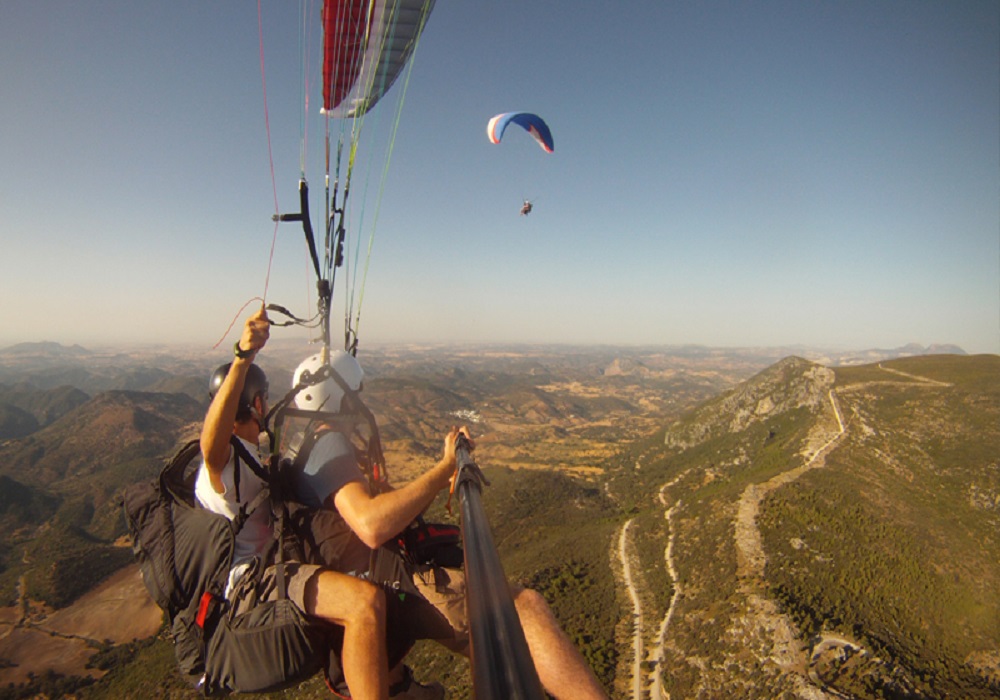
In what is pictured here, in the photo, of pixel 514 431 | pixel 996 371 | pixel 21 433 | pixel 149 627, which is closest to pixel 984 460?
pixel 996 371

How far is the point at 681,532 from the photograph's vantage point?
44.9 metres

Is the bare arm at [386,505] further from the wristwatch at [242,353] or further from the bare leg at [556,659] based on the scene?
the wristwatch at [242,353]

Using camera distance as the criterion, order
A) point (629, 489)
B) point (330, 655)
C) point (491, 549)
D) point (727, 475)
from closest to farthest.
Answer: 1. point (491, 549)
2. point (330, 655)
3. point (727, 475)
4. point (629, 489)

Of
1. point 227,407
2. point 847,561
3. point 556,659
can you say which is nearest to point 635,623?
point 847,561

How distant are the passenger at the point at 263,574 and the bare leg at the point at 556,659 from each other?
1.05 m

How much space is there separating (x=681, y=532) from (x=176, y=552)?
49811 mm

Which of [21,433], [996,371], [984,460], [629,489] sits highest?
[996,371]

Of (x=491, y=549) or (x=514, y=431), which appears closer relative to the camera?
(x=491, y=549)

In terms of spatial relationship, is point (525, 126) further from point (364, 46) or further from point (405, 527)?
point (405, 527)

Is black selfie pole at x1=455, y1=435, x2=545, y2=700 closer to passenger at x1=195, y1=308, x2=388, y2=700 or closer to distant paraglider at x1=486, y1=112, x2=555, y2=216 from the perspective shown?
passenger at x1=195, y1=308, x2=388, y2=700

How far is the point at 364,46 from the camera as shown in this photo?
8.73 m

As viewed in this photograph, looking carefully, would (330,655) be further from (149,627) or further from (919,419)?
(149,627)

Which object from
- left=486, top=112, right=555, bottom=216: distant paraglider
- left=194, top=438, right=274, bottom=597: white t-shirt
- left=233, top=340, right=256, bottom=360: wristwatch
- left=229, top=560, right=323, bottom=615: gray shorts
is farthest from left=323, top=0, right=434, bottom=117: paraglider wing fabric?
left=229, top=560, right=323, bottom=615: gray shorts

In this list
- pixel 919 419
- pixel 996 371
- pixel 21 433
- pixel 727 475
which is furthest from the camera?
pixel 21 433
